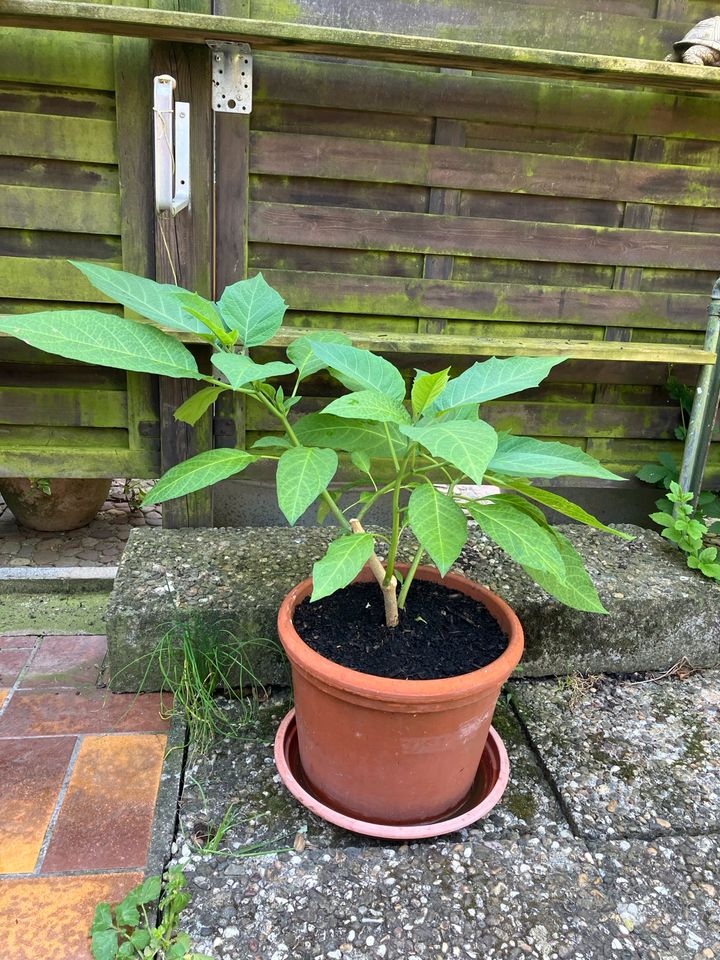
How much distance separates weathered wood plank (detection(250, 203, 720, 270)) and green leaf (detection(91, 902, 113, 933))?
1.70 meters

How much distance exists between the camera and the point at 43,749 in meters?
1.57

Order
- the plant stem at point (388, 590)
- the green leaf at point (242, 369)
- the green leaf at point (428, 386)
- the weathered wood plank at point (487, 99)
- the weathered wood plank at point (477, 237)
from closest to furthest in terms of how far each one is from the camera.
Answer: the green leaf at point (242, 369)
the green leaf at point (428, 386)
the plant stem at point (388, 590)
the weathered wood plank at point (487, 99)
the weathered wood plank at point (477, 237)

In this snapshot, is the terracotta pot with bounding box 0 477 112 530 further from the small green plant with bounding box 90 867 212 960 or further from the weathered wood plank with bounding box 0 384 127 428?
the small green plant with bounding box 90 867 212 960

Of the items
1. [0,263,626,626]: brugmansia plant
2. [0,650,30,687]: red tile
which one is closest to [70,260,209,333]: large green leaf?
[0,263,626,626]: brugmansia plant

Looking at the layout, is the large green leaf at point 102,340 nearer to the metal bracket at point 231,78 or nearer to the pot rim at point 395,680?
the pot rim at point 395,680

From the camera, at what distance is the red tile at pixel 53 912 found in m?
1.13

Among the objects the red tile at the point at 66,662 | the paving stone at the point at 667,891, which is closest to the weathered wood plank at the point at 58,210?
the red tile at the point at 66,662

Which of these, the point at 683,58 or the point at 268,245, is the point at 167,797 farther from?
the point at 683,58

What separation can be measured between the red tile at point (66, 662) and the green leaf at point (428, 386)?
4.12 ft

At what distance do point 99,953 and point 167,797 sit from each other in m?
0.35

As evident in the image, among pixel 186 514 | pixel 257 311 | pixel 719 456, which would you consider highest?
pixel 257 311

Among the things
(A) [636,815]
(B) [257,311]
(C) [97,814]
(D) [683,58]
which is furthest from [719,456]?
(C) [97,814]

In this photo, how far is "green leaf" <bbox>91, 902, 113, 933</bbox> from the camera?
1137 millimetres

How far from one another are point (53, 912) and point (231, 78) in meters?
2.01
